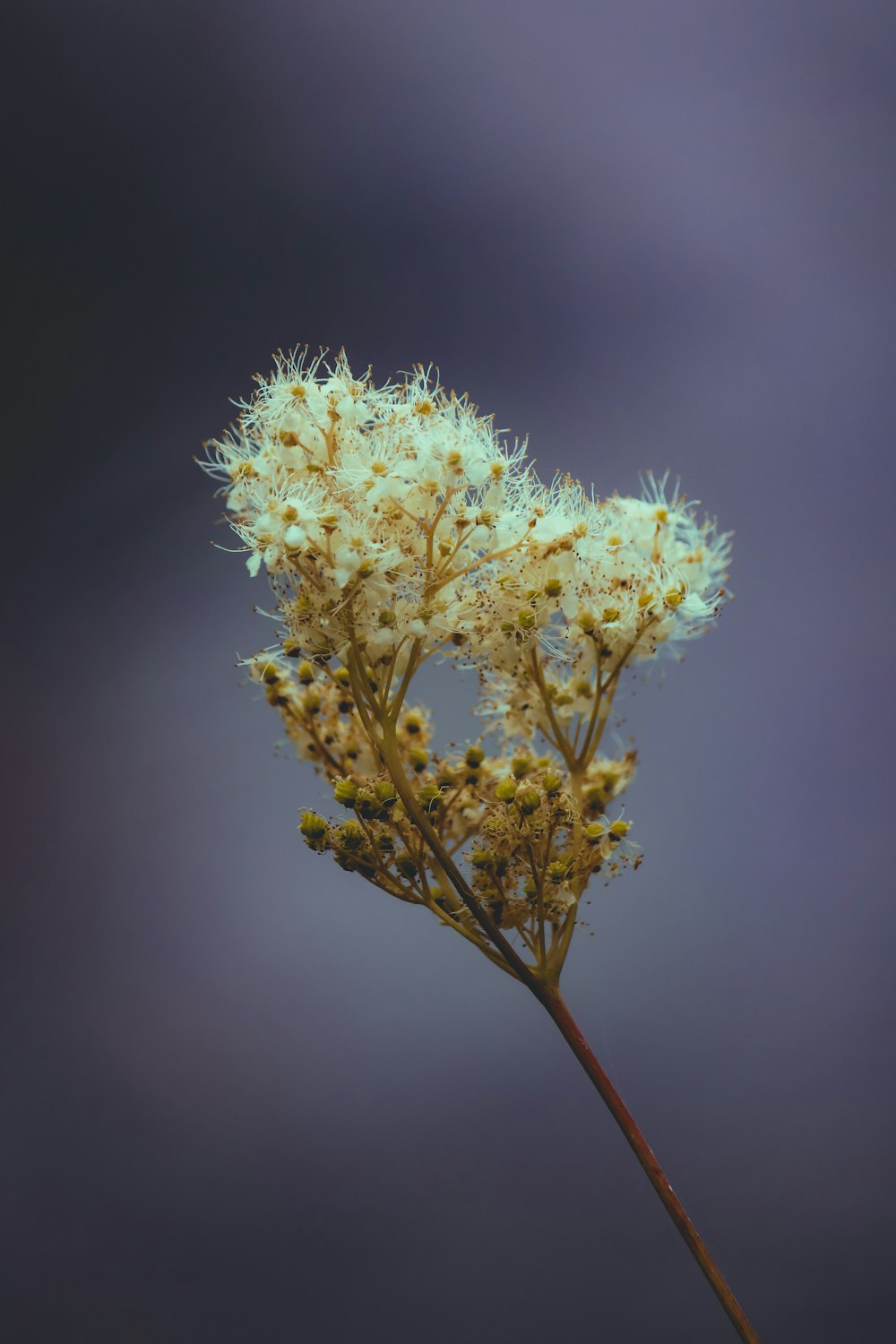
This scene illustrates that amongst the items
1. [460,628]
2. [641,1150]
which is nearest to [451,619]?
[460,628]

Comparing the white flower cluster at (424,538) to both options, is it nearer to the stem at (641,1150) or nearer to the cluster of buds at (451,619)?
the cluster of buds at (451,619)

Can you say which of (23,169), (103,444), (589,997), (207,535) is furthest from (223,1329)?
(23,169)

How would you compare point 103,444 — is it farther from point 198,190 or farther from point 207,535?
point 198,190

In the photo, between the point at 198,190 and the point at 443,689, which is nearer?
the point at 198,190

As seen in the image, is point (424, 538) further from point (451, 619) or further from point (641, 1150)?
point (641, 1150)

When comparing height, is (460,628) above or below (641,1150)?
above

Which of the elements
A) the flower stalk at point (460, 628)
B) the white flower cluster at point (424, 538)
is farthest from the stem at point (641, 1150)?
the white flower cluster at point (424, 538)
